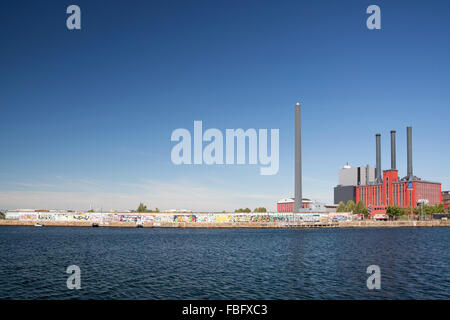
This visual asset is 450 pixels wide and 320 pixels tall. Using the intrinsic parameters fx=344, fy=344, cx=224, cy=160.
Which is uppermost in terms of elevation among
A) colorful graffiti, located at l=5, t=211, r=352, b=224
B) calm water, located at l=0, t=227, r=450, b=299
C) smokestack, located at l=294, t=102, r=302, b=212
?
smokestack, located at l=294, t=102, r=302, b=212

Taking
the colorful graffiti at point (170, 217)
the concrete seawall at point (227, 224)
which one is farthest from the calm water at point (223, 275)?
the colorful graffiti at point (170, 217)

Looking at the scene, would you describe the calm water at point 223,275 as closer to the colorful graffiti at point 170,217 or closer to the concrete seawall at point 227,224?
the concrete seawall at point 227,224

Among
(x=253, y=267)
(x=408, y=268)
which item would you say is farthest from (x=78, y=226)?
(x=408, y=268)

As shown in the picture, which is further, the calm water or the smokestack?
the smokestack

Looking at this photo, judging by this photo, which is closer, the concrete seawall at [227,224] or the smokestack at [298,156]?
the concrete seawall at [227,224]

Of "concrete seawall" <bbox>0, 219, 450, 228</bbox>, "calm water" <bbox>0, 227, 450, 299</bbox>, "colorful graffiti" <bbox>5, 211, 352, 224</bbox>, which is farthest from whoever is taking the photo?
"colorful graffiti" <bbox>5, 211, 352, 224</bbox>

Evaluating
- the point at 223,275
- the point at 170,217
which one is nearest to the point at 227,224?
the point at 170,217

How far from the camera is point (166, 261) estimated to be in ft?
160

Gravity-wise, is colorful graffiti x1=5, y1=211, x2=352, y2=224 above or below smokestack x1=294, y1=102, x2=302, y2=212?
below

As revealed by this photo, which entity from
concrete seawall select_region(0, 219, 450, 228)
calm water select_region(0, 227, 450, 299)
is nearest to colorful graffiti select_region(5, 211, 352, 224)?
concrete seawall select_region(0, 219, 450, 228)

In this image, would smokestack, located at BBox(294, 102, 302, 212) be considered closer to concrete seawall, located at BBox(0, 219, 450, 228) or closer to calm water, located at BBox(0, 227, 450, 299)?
concrete seawall, located at BBox(0, 219, 450, 228)
